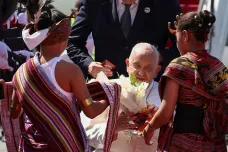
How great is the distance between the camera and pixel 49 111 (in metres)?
3.82

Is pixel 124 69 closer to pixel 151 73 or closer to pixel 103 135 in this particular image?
pixel 151 73

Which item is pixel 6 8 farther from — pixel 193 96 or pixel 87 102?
pixel 193 96

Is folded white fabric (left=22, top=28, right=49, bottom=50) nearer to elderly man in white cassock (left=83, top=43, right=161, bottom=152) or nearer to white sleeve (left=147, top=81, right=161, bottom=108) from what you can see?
elderly man in white cassock (left=83, top=43, right=161, bottom=152)

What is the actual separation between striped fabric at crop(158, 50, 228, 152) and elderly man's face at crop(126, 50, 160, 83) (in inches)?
24.5

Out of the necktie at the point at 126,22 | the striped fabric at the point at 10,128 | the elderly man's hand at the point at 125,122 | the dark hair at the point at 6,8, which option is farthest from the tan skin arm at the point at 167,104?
the necktie at the point at 126,22

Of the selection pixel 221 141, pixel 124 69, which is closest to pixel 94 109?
pixel 221 141

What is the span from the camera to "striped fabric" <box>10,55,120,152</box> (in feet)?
12.5

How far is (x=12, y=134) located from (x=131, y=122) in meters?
0.74

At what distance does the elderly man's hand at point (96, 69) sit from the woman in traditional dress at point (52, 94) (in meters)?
0.65

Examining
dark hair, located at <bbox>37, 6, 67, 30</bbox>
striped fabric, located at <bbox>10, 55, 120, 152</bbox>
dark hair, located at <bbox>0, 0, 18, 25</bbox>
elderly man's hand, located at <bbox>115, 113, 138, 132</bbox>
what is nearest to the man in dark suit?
elderly man's hand, located at <bbox>115, 113, 138, 132</bbox>

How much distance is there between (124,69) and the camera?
5.04m

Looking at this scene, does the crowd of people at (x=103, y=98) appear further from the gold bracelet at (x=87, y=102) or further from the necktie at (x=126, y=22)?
the necktie at (x=126, y=22)

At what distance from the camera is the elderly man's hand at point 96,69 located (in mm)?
4609

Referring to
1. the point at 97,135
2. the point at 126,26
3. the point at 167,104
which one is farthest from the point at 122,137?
the point at 126,26
